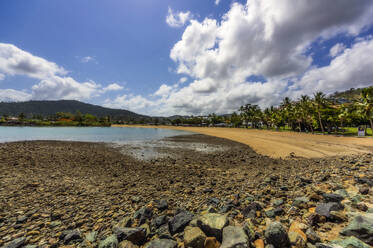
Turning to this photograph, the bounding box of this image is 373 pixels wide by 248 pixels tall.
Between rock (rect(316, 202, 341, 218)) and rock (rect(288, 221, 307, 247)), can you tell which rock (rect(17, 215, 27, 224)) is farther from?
rock (rect(316, 202, 341, 218))

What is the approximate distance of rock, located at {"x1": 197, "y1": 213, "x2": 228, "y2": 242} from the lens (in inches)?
144

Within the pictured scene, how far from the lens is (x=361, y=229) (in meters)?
3.37

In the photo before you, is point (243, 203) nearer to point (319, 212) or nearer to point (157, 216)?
point (319, 212)

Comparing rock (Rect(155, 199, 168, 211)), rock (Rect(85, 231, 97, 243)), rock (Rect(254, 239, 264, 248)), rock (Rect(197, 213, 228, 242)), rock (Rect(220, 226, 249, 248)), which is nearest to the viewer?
rock (Rect(220, 226, 249, 248))

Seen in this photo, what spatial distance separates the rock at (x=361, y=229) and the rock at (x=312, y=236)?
750mm

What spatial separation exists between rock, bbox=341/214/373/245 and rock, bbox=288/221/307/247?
3.25 ft

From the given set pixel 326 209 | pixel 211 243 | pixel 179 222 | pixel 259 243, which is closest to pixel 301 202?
pixel 326 209

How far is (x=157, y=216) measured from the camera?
17.1ft

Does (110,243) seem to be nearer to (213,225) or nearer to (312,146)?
(213,225)

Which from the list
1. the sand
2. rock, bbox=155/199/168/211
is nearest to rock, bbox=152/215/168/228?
rock, bbox=155/199/168/211

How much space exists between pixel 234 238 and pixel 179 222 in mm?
1838

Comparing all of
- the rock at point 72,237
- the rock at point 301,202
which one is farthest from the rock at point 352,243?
the rock at point 72,237

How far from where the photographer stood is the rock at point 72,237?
13.9 ft

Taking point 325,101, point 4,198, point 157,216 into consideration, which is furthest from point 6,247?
point 325,101
